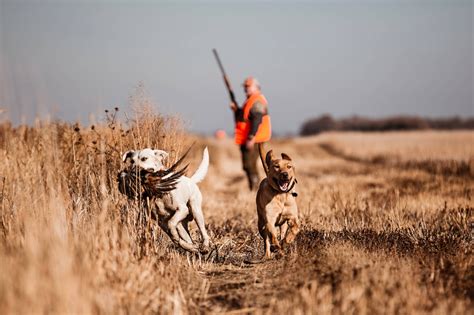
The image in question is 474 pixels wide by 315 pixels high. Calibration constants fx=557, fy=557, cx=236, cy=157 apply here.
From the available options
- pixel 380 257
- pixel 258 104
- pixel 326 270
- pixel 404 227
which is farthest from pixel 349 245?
pixel 258 104

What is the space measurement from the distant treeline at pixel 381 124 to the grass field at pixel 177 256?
72.1 metres

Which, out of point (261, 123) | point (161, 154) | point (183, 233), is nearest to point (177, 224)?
point (183, 233)

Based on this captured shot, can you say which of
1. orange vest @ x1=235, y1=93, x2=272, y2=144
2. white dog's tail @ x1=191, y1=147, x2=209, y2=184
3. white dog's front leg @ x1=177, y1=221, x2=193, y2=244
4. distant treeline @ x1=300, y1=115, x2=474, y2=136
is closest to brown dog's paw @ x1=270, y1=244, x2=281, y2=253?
white dog's front leg @ x1=177, y1=221, x2=193, y2=244

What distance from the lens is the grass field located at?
354cm

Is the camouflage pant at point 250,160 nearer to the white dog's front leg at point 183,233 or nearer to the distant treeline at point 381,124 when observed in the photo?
the white dog's front leg at point 183,233

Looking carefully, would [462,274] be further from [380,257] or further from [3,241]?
[3,241]

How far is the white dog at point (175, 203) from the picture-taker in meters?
5.34

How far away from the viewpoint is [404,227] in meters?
6.48

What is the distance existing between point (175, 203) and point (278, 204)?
3.39ft

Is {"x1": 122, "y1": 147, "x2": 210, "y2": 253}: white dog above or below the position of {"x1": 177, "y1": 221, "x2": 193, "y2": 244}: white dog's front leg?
above

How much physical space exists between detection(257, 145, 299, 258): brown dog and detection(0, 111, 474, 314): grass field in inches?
8.3

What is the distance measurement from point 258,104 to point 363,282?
618 cm

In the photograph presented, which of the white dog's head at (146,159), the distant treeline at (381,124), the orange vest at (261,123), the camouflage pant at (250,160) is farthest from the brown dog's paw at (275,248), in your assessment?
the distant treeline at (381,124)

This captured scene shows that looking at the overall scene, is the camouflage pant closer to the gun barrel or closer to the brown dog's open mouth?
the gun barrel
